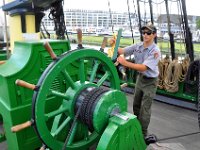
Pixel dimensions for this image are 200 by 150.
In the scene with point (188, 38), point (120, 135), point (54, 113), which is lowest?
point (120, 135)

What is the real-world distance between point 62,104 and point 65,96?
0.28 ft

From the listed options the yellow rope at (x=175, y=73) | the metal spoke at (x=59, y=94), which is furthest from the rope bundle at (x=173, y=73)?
the metal spoke at (x=59, y=94)

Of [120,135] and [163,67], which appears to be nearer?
[120,135]

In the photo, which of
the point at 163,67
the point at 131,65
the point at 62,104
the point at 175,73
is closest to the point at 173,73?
the point at 175,73

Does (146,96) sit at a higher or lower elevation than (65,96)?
lower

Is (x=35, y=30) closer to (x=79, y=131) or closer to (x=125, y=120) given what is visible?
(x=79, y=131)

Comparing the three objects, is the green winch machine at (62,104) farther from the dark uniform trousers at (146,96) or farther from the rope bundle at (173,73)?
the rope bundle at (173,73)

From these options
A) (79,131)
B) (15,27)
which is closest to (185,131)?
(79,131)

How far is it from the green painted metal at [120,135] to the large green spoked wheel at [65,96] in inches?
8.0

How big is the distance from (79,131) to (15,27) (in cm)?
157

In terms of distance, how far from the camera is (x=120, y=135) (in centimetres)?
148

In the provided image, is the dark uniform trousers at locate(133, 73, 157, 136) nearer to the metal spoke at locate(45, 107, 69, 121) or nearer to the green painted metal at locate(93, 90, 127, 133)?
the green painted metal at locate(93, 90, 127, 133)

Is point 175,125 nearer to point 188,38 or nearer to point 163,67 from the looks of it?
point 163,67

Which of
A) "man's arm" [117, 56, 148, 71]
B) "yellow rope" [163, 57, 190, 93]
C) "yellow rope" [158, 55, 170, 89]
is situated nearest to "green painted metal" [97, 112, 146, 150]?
"man's arm" [117, 56, 148, 71]
